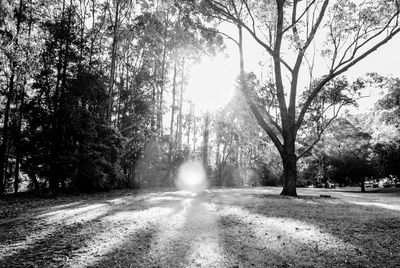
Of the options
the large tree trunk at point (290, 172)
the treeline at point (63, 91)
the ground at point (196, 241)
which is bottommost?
the ground at point (196, 241)

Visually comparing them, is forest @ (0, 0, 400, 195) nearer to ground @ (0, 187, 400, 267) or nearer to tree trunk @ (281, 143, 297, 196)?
tree trunk @ (281, 143, 297, 196)

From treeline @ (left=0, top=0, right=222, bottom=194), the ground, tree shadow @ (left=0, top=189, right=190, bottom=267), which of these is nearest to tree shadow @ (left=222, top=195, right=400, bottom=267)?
the ground

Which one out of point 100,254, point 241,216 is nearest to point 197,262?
point 100,254

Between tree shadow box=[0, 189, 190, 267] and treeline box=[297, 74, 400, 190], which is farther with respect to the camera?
treeline box=[297, 74, 400, 190]

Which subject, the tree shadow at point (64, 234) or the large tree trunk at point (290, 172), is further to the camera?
the large tree trunk at point (290, 172)

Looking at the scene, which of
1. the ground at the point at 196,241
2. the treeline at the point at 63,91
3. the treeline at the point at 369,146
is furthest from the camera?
the treeline at the point at 369,146

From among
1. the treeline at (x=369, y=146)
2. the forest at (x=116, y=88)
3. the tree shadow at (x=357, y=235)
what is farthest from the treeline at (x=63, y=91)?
the treeline at (x=369, y=146)

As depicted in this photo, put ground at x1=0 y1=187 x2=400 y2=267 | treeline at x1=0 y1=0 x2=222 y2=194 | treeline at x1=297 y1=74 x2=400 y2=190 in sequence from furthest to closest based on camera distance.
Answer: treeline at x1=297 y1=74 x2=400 y2=190
treeline at x1=0 y1=0 x2=222 y2=194
ground at x1=0 y1=187 x2=400 y2=267

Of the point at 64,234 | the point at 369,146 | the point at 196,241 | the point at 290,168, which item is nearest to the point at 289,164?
the point at 290,168

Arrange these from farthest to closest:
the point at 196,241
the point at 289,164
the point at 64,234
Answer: the point at 289,164 → the point at 64,234 → the point at 196,241

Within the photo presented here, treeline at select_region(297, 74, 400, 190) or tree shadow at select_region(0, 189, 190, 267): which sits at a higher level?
treeline at select_region(297, 74, 400, 190)

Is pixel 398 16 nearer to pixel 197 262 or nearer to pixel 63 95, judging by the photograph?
pixel 197 262

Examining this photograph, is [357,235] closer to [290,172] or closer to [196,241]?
[196,241]

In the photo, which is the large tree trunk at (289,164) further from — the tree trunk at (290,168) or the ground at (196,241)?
the ground at (196,241)
